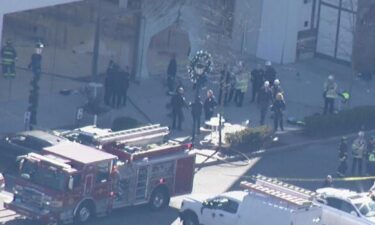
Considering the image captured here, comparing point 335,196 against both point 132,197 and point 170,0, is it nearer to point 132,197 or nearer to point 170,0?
point 132,197

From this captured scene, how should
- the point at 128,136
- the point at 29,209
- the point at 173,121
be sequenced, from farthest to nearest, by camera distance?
1. the point at 173,121
2. the point at 128,136
3. the point at 29,209

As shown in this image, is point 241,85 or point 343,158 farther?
point 241,85

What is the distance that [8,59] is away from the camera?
171 ft

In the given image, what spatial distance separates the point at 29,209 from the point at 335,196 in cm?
824

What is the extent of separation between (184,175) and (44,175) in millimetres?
4870

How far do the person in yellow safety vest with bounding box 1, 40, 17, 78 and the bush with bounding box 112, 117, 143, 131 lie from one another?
4.16 meters

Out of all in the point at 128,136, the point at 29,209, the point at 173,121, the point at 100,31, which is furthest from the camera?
the point at 100,31

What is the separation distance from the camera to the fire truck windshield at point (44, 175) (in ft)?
136

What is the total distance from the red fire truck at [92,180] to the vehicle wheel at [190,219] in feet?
4.92

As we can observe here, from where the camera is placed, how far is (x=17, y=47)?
52781 mm

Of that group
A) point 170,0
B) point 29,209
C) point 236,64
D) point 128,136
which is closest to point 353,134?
point 236,64

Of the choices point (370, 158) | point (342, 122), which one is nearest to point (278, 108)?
point (342, 122)

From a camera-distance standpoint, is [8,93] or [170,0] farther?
[170,0]

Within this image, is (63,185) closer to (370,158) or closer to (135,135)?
(135,135)
